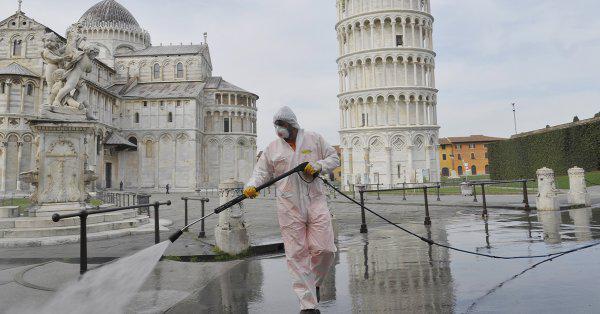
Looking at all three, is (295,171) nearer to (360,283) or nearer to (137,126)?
(360,283)

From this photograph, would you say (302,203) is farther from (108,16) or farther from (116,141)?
(108,16)

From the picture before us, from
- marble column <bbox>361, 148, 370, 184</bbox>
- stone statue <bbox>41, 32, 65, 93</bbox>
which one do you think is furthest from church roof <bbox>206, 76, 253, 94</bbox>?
stone statue <bbox>41, 32, 65, 93</bbox>

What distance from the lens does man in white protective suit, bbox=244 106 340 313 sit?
406 centimetres

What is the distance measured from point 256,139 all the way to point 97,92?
26183mm

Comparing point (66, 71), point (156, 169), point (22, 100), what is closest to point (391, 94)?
point (156, 169)

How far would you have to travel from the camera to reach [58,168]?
11.0 metres

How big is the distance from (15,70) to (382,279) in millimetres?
51170

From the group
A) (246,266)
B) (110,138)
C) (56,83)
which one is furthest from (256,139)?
(246,266)

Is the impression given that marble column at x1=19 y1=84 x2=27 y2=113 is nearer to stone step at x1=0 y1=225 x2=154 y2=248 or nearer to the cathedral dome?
the cathedral dome

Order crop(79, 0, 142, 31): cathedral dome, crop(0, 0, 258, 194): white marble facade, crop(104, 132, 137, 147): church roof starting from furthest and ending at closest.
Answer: crop(79, 0, 142, 31): cathedral dome < crop(104, 132, 137, 147): church roof < crop(0, 0, 258, 194): white marble facade

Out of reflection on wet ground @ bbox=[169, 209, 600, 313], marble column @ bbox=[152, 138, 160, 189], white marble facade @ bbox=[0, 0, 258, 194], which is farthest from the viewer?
marble column @ bbox=[152, 138, 160, 189]

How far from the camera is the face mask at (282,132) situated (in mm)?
4412

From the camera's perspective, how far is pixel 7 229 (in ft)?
33.2

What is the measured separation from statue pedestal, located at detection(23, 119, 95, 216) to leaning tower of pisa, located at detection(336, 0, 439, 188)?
1635 inches
